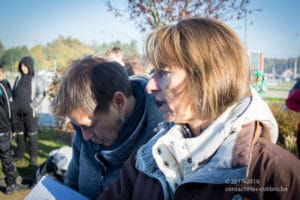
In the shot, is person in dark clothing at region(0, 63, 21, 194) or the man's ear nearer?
the man's ear

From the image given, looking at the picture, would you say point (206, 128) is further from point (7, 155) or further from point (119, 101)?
point (7, 155)

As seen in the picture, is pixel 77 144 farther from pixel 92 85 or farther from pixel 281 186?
pixel 281 186

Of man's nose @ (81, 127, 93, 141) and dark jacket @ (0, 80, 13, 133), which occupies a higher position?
man's nose @ (81, 127, 93, 141)

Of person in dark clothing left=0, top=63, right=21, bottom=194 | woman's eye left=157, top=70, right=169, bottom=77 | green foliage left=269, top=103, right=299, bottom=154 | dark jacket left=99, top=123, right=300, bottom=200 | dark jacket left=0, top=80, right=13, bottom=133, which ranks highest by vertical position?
woman's eye left=157, top=70, right=169, bottom=77

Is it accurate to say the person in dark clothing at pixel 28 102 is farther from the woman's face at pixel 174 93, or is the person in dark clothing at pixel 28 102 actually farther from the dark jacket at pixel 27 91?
the woman's face at pixel 174 93

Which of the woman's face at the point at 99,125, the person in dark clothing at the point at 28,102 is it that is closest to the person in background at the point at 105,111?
the woman's face at the point at 99,125

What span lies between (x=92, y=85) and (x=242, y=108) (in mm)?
869

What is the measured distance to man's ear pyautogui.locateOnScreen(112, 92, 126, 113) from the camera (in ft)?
6.34

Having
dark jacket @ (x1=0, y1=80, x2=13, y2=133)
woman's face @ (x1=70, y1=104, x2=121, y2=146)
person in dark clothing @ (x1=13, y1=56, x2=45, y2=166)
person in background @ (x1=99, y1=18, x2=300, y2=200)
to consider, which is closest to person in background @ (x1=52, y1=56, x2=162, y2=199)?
woman's face @ (x1=70, y1=104, x2=121, y2=146)

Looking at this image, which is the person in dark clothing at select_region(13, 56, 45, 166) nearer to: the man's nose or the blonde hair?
the man's nose

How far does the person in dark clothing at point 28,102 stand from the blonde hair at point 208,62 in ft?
18.2

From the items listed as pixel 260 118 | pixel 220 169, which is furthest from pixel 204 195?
pixel 260 118

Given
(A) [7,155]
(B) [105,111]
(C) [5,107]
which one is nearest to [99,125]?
(B) [105,111]

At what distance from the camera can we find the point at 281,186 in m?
1.12
